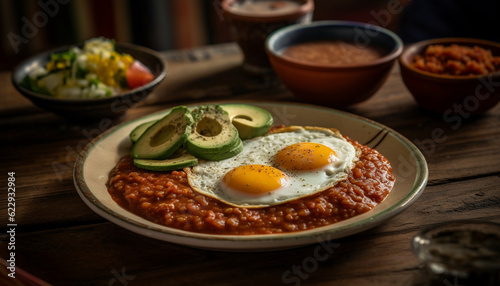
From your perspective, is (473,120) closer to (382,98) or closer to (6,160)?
(382,98)

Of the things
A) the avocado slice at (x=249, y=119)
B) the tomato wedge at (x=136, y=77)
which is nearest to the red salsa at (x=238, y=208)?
the avocado slice at (x=249, y=119)

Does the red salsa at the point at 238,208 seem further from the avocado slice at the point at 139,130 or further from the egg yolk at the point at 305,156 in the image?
the avocado slice at the point at 139,130

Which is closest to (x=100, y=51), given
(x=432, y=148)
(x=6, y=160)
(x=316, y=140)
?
(x=6, y=160)

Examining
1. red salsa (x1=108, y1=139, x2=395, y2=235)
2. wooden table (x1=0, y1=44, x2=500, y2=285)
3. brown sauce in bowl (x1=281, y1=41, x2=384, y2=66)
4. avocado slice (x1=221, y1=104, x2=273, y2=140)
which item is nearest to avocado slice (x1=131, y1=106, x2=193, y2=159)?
red salsa (x1=108, y1=139, x2=395, y2=235)

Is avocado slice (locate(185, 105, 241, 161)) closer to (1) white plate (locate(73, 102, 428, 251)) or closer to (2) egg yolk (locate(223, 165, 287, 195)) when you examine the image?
(2) egg yolk (locate(223, 165, 287, 195))

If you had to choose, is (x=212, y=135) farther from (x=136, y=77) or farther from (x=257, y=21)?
(x=257, y=21)

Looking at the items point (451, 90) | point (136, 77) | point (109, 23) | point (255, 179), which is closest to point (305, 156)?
point (255, 179)
